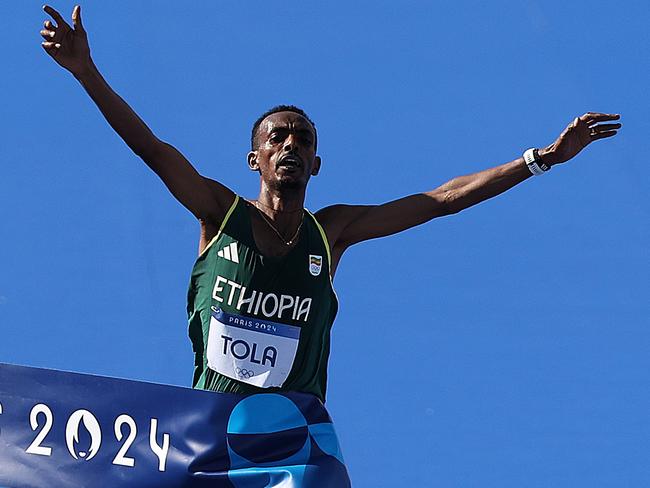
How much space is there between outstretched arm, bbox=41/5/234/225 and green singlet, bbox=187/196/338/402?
3.9 inches

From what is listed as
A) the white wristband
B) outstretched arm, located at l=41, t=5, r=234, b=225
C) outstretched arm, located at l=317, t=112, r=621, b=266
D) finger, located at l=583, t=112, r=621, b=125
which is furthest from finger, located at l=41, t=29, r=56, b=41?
finger, located at l=583, t=112, r=621, b=125

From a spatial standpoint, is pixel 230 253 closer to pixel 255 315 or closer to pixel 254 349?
pixel 255 315

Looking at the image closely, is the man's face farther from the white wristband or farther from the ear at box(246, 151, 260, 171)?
the white wristband

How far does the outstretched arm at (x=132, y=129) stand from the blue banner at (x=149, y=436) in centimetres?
77

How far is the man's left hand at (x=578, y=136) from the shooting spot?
20.0ft

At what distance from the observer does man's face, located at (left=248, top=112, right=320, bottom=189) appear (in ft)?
19.1

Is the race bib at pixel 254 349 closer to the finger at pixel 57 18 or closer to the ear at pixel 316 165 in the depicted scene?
the ear at pixel 316 165

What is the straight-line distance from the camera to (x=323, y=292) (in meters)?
5.67

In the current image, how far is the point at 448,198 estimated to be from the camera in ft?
20.2

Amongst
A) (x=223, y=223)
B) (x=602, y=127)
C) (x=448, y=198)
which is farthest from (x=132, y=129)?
(x=602, y=127)

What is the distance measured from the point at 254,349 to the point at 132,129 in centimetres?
98

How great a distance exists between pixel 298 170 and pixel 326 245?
1.10 ft

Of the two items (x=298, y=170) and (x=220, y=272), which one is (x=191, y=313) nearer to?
(x=220, y=272)

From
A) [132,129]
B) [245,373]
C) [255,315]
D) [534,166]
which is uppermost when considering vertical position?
[534,166]
